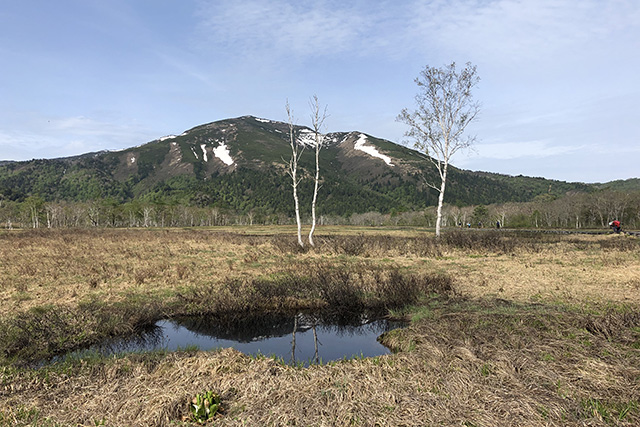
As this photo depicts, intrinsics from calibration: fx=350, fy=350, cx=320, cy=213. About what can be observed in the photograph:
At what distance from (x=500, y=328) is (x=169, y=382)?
685 cm

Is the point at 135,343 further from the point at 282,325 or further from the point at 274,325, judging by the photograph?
the point at 282,325

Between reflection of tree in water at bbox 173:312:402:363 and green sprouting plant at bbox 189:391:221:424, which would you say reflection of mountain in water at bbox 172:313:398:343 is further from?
green sprouting plant at bbox 189:391:221:424

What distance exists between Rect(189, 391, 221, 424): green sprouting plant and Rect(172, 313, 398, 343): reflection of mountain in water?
4757 millimetres

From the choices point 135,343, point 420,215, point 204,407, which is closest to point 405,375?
point 204,407

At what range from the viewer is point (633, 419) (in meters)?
4.26

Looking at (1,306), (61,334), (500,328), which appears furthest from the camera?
(1,306)

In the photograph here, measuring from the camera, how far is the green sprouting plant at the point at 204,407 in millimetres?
4598

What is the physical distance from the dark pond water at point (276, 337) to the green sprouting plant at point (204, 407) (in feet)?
10.7

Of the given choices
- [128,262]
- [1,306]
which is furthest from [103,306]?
[128,262]

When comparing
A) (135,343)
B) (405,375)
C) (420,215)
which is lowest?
(135,343)

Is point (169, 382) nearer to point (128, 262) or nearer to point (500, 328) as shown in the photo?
point (500, 328)

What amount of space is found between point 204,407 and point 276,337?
207 inches

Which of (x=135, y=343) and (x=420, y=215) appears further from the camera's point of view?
(x=420, y=215)

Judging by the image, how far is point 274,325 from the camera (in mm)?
10828
